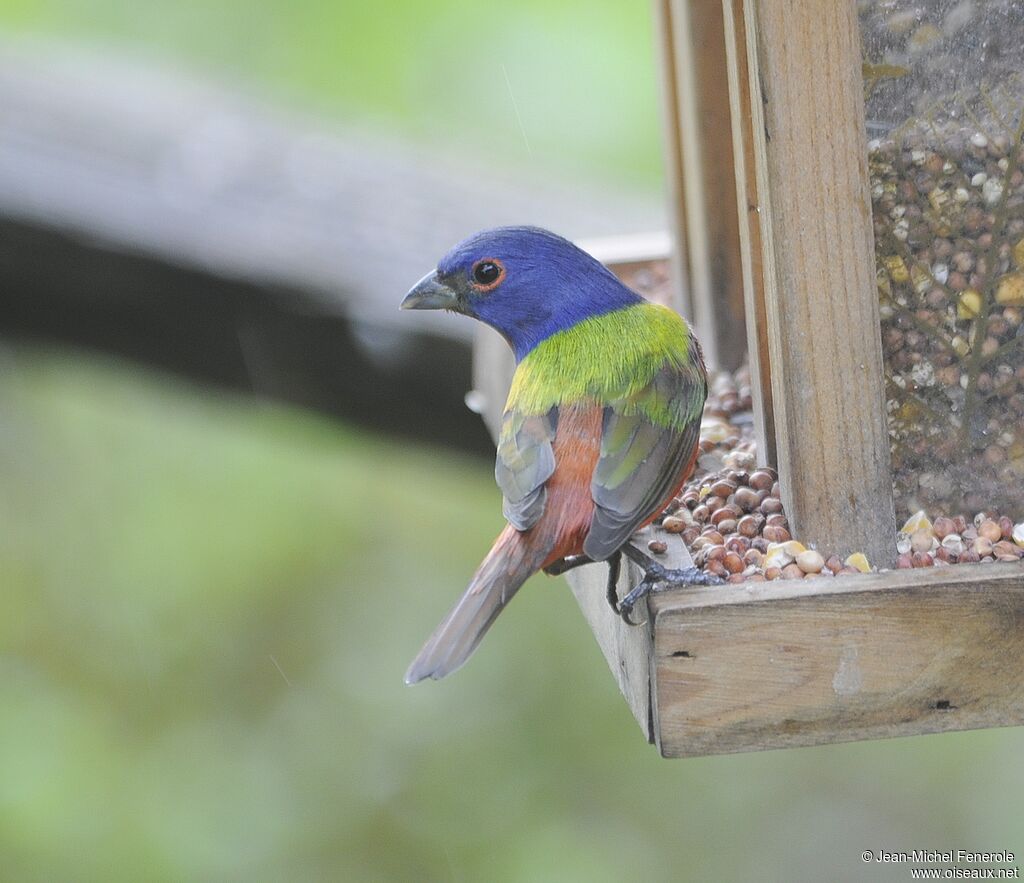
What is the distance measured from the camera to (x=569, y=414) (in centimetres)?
291

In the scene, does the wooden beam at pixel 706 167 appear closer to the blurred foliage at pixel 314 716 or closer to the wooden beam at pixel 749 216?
the wooden beam at pixel 749 216

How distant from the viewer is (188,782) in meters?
6.71

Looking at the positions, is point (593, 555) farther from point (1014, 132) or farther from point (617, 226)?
point (617, 226)

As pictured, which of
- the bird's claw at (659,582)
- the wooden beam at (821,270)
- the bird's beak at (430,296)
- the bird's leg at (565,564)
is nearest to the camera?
the bird's claw at (659,582)

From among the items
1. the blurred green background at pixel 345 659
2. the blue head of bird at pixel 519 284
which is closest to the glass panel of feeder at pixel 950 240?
the blue head of bird at pixel 519 284

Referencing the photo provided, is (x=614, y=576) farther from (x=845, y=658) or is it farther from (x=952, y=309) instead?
(x=952, y=309)

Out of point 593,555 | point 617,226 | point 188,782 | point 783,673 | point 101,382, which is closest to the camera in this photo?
point 783,673

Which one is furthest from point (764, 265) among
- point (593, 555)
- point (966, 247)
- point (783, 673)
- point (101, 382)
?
point (101, 382)

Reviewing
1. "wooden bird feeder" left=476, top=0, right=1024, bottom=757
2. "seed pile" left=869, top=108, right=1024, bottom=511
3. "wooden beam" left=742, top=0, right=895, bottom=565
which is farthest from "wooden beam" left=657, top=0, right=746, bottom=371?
"seed pile" left=869, top=108, right=1024, bottom=511

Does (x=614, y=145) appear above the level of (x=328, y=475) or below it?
above

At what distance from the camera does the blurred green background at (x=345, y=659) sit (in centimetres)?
658

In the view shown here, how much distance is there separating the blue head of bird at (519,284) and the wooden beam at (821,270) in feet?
2.16

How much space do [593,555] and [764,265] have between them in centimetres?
76

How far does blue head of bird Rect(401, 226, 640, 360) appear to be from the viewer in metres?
3.39
